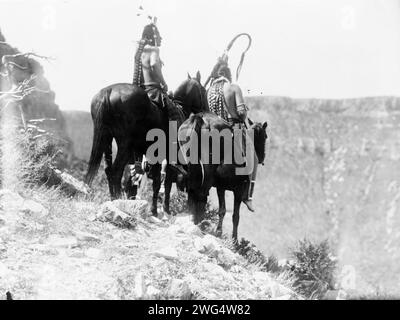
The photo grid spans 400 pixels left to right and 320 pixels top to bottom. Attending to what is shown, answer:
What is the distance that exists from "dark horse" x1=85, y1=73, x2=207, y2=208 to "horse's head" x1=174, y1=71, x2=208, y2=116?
3.01 feet

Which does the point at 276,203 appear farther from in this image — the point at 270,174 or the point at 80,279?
the point at 80,279

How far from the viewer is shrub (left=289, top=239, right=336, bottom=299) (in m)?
12.3

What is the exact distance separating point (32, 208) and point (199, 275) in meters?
2.45

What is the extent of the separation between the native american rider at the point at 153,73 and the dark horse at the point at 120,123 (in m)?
0.28

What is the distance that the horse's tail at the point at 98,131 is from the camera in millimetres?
Answer: 9820

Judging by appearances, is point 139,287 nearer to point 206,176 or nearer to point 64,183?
point 206,176

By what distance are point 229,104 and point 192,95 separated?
67 centimetres

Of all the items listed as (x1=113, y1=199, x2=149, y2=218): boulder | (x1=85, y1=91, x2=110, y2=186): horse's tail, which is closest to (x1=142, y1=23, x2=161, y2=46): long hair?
(x1=85, y1=91, x2=110, y2=186): horse's tail

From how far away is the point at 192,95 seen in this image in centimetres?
1120

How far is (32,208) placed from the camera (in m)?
8.33

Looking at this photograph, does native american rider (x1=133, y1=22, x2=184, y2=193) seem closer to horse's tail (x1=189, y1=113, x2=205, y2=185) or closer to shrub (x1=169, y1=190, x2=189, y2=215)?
horse's tail (x1=189, y1=113, x2=205, y2=185)

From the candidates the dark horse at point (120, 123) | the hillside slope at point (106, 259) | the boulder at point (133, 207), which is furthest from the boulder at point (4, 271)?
the dark horse at point (120, 123)

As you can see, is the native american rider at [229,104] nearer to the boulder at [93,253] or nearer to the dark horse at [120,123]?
the dark horse at [120,123]
